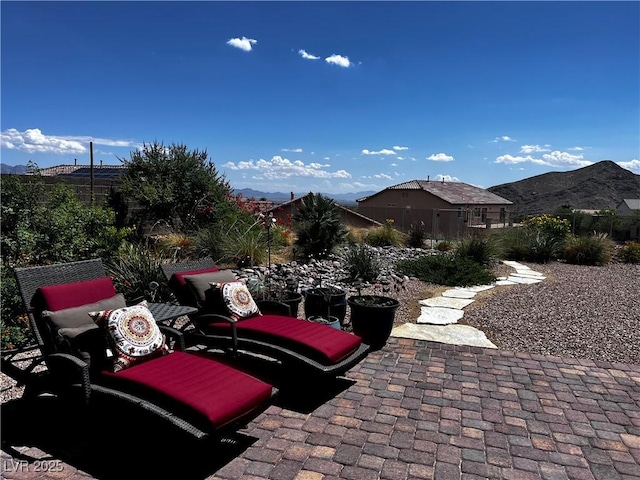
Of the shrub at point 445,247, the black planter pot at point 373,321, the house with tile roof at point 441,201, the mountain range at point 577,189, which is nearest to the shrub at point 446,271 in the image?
the shrub at point 445,247

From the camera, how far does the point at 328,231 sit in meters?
9.49

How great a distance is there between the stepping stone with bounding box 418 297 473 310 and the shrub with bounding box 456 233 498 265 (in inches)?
140

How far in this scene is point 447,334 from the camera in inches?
203

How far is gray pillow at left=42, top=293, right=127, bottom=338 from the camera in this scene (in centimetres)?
299

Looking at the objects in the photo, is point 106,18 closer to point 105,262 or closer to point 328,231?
point 105,262

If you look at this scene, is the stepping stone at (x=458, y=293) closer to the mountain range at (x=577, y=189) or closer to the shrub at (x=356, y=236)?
the shrub at (x=356, y=236)

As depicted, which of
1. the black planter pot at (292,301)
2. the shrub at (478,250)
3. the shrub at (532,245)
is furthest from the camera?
the shrub at (532,245)

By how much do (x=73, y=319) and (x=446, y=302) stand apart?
17.8ft

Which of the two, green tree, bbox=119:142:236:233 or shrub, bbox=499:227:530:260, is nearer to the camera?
green tree, bbox=119:142:236:233

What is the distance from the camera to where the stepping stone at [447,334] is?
16.1ft

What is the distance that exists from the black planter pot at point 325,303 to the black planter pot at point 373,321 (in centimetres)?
34

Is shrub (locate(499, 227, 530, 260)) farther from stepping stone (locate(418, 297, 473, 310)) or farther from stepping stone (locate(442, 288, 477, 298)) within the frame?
stepping stone (locate(418, 297, 473, 310))

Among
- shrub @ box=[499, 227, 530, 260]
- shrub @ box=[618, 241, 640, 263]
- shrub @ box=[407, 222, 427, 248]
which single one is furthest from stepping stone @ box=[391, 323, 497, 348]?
shrub @ box=[618, 241, 640, 263]

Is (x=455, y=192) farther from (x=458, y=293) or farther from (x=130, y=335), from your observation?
(x=130, y=335)
